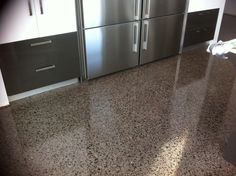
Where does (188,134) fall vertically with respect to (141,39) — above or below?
below

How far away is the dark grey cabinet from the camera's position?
3.05 metres

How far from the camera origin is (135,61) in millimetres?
2789

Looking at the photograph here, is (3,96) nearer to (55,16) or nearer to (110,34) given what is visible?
(55,16)

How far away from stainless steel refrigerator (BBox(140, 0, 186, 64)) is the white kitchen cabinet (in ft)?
2.85

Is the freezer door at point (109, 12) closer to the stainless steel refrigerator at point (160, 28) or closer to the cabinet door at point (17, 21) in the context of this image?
the stainless steel refrigerator at point (160, 28)

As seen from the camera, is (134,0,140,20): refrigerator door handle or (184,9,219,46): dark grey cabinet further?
(184,9,219,46): dark grey cabinet

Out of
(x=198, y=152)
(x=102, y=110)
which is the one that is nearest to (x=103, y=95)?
(x=102, y=110)

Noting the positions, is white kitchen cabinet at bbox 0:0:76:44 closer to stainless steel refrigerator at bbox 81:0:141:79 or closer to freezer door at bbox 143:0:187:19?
stainless steel refrigerator at bbox 81:0:141:79

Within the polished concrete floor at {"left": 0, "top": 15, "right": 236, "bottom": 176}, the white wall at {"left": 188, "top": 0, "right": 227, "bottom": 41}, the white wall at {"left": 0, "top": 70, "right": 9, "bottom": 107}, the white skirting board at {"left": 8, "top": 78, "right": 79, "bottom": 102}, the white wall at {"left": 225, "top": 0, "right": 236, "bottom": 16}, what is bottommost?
the polished concrete floor at {"left": 0, "top": 15, "right": 236, "bottom": 176}

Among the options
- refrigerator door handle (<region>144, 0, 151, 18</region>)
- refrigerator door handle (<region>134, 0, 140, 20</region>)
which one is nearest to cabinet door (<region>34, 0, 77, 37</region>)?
refrigerator door handle (<region>134, 0, 140, 20</region>)

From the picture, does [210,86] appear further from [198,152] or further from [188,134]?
[198,152]

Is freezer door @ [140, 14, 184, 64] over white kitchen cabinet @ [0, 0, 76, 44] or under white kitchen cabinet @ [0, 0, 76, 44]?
under

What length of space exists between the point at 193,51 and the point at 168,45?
1.84 ft

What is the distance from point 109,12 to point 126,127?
1154 mm
